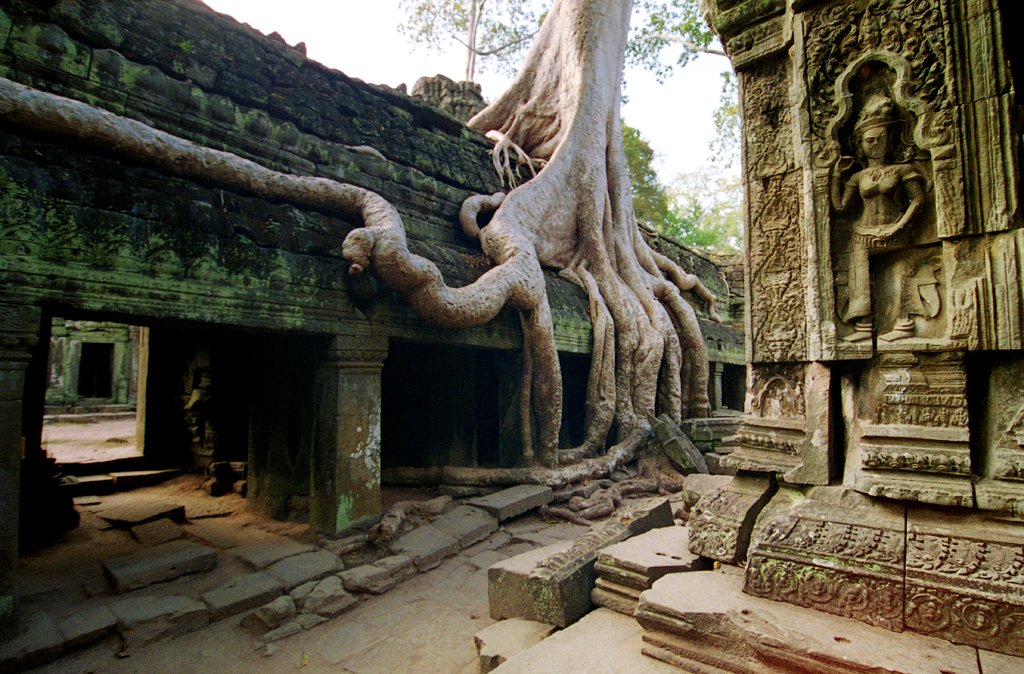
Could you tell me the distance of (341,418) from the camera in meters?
3.92

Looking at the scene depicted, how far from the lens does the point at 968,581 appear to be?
1.65m

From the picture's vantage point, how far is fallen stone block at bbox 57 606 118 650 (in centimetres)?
262

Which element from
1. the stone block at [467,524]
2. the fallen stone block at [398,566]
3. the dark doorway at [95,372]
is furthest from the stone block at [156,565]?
the dark doorway at [95,372]

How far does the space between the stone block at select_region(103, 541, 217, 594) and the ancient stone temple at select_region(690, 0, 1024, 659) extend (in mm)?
3102

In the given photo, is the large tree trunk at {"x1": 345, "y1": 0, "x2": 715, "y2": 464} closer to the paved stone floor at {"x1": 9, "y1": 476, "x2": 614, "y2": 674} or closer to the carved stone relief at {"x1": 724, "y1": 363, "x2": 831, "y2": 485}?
the paved stone floor at {"x1": 9, "y1": 476, "x2": 614, "y2": 674}

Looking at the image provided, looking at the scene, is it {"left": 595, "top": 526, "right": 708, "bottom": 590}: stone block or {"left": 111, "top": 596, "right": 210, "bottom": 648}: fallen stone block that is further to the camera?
{"left": 111, "top": 596, "right": 210, "bottom": 648}: fallen stone block

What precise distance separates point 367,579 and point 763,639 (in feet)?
8.20

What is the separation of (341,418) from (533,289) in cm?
220

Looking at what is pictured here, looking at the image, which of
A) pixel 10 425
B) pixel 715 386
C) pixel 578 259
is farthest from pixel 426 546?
pixel 715 386

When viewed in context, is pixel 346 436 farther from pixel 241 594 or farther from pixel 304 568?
pixel 241 594

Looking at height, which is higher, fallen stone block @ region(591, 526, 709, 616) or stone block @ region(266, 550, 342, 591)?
fallen stone block @ region(591, 526, 709, 616)

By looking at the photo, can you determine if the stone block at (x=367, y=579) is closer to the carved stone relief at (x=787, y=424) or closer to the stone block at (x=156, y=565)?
the stone block at (x=156, y=565)

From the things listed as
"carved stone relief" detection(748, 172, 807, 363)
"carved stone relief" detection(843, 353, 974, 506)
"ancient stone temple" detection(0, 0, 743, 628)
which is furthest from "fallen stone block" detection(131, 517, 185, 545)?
"carved stone relief" detection(843, 353, 974, 506)

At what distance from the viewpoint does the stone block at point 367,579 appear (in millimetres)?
3377
